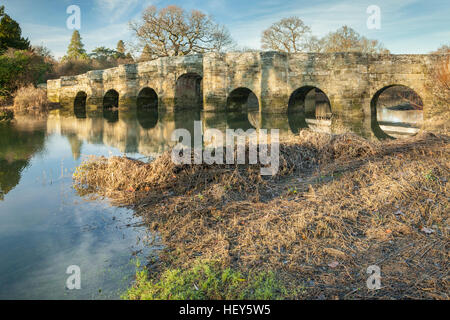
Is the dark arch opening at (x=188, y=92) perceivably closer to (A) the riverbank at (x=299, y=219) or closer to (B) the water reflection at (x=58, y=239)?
(B) the water reflection at (x=58, y=239)

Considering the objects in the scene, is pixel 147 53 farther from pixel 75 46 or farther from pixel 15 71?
pixel 75 46

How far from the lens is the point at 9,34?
98.4 feet

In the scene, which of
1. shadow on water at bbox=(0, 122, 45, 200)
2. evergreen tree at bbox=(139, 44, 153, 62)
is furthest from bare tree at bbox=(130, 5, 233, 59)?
shadow on water at bbox=(0, 122, 45, 200)

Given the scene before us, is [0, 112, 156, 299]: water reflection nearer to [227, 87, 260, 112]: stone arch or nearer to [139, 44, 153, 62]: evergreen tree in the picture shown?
[227, 87, 260, 112]: stone arch

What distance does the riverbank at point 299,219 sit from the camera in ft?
8.41

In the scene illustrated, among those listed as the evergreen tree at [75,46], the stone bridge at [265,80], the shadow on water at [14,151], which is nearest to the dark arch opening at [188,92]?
the stone bridge at [265,80]

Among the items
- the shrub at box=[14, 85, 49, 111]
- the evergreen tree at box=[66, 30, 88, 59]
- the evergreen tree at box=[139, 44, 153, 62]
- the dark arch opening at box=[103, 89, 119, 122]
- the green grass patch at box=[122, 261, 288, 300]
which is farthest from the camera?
the evergreen tree at box=[66, 30, 88, 59]

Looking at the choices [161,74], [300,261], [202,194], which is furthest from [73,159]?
[161,74]

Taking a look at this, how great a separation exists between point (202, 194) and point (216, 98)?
47.0 ft

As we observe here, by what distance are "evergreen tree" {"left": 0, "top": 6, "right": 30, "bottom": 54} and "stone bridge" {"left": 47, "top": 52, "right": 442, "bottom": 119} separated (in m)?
11.3

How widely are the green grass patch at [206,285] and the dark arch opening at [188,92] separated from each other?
18184 mm

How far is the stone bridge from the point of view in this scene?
44.8ft

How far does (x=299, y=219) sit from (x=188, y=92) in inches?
742

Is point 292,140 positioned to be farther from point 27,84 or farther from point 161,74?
point 27,84
